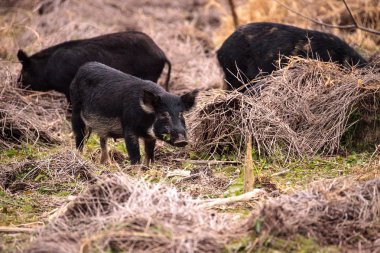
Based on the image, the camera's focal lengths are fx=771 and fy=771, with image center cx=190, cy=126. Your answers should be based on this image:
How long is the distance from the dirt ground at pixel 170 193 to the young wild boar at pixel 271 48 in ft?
4.02

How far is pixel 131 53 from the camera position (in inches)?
500

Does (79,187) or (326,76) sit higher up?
(326,76)

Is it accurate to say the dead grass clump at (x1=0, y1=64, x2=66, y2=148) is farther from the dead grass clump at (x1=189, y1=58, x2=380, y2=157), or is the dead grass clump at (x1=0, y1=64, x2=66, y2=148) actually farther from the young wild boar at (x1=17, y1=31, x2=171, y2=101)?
the dead grass clump at (x1=189, y1=58, x2=380, y2=157)

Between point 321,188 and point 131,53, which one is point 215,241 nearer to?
point 321,188

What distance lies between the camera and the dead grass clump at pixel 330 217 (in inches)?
216

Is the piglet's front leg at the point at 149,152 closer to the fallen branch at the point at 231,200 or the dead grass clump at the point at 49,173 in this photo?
the dead grass clump at the point at 49,173

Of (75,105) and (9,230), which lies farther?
(75,105)

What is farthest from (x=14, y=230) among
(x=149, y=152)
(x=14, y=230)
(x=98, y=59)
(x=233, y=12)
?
(x=233, y=12)

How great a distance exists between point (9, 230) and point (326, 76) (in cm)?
499

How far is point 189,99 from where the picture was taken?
8211 mm

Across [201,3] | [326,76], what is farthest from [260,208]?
[201,3]

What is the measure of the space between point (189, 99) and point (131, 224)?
3.01 meters

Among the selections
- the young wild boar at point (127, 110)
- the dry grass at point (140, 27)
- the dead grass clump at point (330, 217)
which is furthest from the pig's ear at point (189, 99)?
the dry grass at point (140, 27)

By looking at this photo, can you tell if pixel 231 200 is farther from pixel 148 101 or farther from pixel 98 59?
pixel 98 59
